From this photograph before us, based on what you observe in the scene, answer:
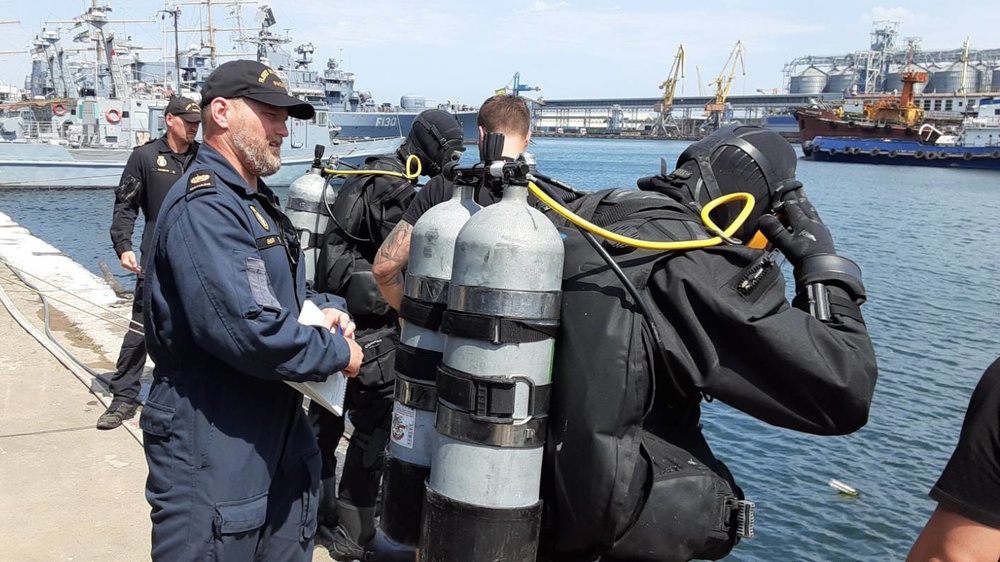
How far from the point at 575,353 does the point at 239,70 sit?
1.48 m

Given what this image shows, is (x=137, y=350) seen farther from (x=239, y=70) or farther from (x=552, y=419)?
(x=552, y=419)

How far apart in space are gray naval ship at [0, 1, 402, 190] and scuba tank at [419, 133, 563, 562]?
2563 centimetres

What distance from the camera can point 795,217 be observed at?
223 cm

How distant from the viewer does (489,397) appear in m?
1.96

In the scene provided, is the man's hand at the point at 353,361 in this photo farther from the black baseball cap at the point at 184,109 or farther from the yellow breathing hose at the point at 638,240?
the black baseball cap at the point at 184,109

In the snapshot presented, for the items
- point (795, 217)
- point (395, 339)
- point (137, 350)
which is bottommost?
point (137, 350)

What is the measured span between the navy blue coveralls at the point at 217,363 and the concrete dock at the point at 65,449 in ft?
5.17

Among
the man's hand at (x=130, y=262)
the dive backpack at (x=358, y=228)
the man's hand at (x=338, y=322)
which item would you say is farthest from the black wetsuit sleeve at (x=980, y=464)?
the man's hand at (x=130, y=262)

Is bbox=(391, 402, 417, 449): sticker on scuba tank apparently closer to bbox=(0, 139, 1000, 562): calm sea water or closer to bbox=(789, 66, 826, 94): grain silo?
bbox=(0, 139, 1000, 562): calm sea water

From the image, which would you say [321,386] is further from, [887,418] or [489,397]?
[887,418]

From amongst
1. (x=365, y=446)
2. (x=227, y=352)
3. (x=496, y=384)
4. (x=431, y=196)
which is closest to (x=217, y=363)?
(x=227, y=352)

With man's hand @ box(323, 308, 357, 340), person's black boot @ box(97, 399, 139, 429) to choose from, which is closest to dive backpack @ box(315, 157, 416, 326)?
man's hand @ box(323, 308, 357, 340)

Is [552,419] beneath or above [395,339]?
above

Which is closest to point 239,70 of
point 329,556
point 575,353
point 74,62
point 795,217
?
point 575,353
